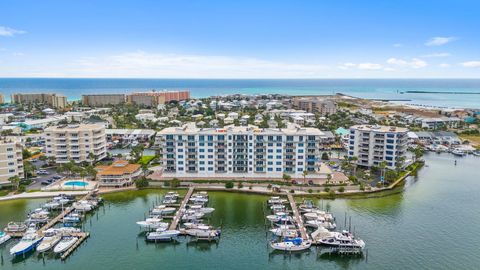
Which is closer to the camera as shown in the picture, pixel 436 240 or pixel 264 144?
pixel 436 240

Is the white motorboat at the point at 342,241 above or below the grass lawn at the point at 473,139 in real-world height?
below

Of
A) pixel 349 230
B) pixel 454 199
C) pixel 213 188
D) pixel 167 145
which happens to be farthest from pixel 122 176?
pixel 454 199

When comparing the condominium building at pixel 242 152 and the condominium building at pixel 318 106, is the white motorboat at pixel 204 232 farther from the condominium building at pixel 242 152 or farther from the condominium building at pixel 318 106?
the condominium building at pixel 318 106

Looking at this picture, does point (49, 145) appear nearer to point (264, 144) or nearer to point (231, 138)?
point (231, 138)

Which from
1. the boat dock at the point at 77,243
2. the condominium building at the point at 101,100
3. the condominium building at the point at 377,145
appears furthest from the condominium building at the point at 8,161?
the condominium building at the point at 101,100

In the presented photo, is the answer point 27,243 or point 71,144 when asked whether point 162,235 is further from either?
point 71,144

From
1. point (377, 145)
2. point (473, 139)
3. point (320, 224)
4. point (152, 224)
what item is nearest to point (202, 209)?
point (152, 224)
